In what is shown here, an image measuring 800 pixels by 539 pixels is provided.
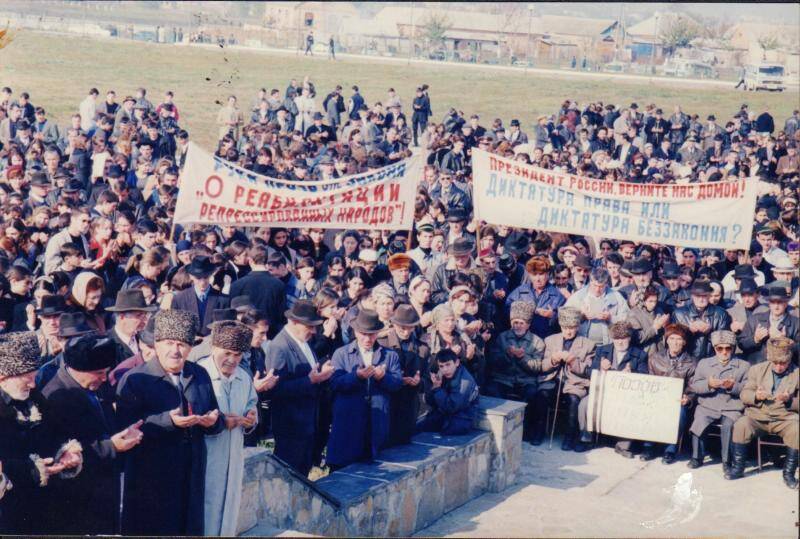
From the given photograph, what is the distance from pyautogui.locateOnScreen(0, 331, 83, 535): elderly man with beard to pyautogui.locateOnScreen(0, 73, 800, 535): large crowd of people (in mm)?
11

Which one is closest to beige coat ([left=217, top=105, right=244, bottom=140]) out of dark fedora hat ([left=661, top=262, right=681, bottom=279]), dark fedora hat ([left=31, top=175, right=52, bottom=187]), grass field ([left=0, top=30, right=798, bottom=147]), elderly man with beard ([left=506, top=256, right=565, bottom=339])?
grass field ([left=0, top=30, right=798, bottom=147])

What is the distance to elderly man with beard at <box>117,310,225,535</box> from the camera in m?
6.29

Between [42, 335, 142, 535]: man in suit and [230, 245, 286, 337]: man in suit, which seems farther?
[230, 245, 286, 337]: man in suit

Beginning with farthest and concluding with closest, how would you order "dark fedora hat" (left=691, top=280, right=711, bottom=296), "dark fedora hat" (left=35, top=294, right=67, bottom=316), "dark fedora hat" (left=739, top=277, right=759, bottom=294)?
1. "dark fedora hat" (left=739, top=277, right=759, bottom=294)
2. "dark fedora hat" (left=691, top=280, right=711, bottom=296)
3. "dark fedora hat" (left=35, top=294, right=67, bottom=316)

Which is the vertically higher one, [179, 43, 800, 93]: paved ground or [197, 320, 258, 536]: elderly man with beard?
[179, 43, 800, 93]: paved ground

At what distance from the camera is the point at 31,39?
84.7ft

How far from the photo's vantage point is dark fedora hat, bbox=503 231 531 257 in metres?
12.9

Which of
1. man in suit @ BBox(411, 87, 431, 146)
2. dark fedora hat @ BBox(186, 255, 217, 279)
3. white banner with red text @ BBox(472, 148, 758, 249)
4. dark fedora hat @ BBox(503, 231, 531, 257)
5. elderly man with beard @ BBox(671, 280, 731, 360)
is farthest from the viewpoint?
man in suit @ BBox(411, 87, 431, 146)

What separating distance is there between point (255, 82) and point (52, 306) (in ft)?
92.8

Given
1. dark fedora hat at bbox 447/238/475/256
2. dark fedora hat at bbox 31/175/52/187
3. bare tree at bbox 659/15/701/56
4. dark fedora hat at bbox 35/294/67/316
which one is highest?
bare tree at bbox 659/15/701/56

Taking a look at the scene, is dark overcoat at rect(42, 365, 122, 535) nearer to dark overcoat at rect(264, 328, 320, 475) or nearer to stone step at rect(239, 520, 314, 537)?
stone step at rect(239, 520, 314, 537)

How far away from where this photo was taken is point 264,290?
31.8 ft

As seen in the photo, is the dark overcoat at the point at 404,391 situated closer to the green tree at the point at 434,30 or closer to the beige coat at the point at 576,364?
the beige coat at the point at 576,364

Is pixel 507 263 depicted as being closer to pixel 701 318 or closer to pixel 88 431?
pixel 701 318
